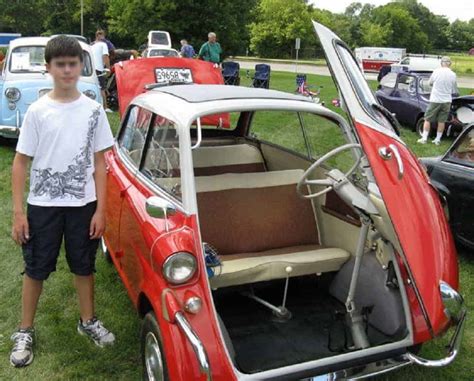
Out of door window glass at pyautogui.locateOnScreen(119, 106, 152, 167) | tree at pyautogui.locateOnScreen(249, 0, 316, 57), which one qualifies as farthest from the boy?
tree at pyautogui.locateOnScreen(249, 0, 316, 57)

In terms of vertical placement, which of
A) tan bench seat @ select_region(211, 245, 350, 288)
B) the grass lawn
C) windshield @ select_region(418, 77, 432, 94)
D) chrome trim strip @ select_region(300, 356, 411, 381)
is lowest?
the grass lawn

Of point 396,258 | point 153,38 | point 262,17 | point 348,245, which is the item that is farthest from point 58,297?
point 262,17

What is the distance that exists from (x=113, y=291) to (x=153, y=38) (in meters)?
23.7

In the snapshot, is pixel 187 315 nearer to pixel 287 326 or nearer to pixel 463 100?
pixel 287 326

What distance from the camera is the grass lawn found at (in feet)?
10.2

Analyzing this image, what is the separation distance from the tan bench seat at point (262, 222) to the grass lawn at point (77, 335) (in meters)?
0.83

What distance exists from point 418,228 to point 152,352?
147 centimetres

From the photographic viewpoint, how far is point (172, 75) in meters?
7.49

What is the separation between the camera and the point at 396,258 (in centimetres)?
274

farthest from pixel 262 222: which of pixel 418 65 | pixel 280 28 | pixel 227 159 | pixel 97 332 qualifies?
pixel 280 28

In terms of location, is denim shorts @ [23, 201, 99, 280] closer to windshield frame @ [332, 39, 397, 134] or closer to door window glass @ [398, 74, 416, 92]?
windshield frame @ [332, 39, 397, 134]

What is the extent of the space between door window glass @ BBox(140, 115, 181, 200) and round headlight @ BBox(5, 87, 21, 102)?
5437 millimetres

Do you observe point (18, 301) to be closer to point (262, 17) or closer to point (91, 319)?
point (91, 319)

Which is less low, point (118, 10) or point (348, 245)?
point (118, 10)
